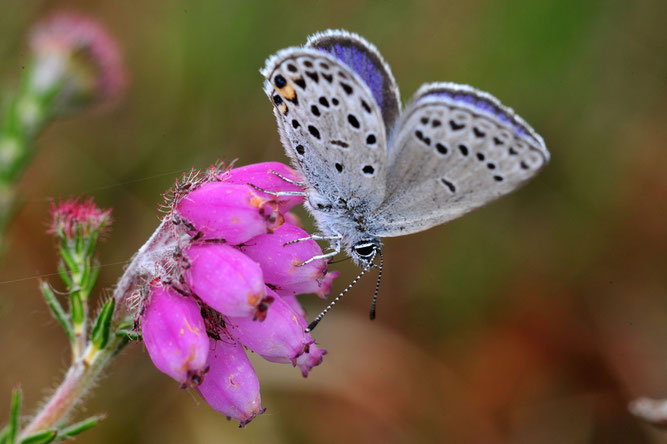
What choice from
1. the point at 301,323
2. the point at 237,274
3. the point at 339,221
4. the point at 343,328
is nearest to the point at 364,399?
the point at 343,328

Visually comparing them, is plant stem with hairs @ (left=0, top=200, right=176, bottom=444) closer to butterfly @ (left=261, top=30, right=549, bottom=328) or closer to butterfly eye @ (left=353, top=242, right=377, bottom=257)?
butterfly @ (left=261, top=30, right=549, bottom=328)

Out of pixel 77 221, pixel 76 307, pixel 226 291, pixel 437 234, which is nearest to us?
pixel 226 291

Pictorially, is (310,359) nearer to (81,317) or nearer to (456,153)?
(81,317)

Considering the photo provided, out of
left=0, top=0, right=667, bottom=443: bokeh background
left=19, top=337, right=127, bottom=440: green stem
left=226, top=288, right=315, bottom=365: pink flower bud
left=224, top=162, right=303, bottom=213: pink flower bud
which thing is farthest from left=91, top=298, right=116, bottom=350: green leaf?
left=0, top=0, right=667, bottom=443: bokeh background

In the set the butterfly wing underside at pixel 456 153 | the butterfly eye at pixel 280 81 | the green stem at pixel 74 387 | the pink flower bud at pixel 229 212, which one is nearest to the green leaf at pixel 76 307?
the green stem at pixel 74 387

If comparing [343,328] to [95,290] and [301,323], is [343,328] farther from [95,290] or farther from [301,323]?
[301,323]

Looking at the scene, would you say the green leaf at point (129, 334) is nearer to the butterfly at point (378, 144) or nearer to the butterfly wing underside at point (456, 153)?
the butterfly at point (378, 144)

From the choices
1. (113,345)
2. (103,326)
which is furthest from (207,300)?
(113,345)
